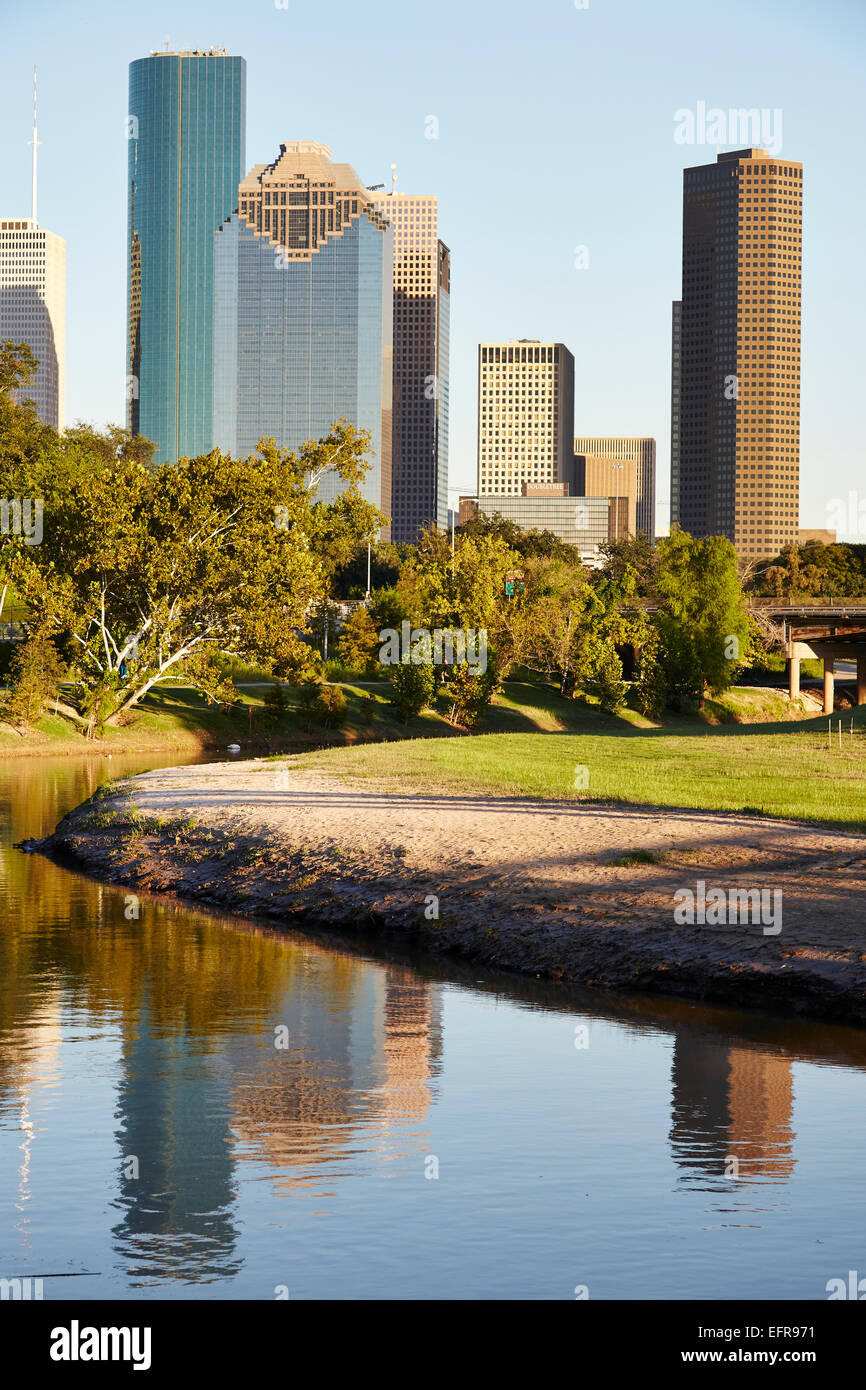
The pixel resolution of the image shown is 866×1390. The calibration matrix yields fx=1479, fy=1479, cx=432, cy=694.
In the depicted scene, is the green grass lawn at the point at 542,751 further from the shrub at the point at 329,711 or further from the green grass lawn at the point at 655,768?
the shrub at the point at 329,711

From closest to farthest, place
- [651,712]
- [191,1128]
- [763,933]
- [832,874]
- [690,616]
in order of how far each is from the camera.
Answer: [191,1128] → [763,933] → [832,874] → [651,712] → [690,616]

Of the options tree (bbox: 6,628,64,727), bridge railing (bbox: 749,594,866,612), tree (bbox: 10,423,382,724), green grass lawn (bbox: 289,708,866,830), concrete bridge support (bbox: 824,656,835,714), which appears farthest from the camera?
bridge railing (bbox: 749,594,866,612)

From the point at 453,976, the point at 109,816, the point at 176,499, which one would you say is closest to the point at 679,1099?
the point at 453,976

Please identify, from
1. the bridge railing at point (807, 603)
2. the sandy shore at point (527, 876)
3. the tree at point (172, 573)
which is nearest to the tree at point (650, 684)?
the tree at point (172, 573)

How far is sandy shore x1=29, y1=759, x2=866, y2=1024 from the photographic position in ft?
60.6

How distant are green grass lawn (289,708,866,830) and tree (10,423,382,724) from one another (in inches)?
731

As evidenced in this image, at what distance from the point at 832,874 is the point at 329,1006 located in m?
8.55

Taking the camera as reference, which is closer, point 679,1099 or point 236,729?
point 679,1099

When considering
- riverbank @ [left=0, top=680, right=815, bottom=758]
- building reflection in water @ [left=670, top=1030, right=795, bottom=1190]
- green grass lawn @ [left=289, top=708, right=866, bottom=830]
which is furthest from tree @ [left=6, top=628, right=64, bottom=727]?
building reflection in water @ [left=670, top=1030, right=795, bottom=1190]

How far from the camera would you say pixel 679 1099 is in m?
13.9

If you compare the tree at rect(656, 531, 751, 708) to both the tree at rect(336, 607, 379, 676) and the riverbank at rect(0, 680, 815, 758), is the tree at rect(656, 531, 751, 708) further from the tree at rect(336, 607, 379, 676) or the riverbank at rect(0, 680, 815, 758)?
the tree at rect(336, 607, 379, 676)

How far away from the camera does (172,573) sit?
67.4m

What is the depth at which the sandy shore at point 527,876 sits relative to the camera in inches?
727
